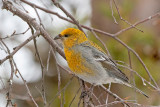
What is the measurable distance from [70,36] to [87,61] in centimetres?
47

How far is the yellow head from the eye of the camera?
4.18m

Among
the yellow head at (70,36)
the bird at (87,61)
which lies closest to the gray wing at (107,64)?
the bird at (87,61)

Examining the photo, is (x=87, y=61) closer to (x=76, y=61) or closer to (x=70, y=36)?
(x=76, y=61)

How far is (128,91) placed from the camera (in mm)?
5578

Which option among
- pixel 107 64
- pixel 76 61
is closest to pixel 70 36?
pixel 76 61

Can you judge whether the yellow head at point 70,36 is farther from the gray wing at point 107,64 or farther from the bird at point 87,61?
the gray wing at point 107,64

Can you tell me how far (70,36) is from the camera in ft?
13.9

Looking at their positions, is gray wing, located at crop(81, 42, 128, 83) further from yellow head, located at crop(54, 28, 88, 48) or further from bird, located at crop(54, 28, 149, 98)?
yellow head, located at crop(54, 28, 88, 48)

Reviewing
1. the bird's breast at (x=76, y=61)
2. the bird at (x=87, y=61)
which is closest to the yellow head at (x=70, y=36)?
the bird at (x=87, y=61)

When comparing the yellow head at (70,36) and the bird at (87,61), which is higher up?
the yellow head at (70,36)

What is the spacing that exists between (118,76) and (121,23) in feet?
6.90

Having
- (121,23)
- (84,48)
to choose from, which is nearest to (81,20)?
(121,23)

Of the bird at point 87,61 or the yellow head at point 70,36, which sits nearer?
the bird at point 87,61

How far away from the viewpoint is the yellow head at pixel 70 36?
165 inches
